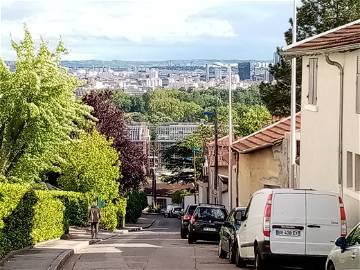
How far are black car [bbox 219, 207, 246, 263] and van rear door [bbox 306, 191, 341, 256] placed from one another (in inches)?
177

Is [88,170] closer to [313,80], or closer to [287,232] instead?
[313,80]

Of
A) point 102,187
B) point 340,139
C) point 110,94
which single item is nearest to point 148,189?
point 110,94

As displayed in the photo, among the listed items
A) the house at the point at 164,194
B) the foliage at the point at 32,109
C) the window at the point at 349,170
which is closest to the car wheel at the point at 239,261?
the window at the point at 349,170

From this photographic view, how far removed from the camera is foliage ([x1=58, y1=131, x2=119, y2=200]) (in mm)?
48281

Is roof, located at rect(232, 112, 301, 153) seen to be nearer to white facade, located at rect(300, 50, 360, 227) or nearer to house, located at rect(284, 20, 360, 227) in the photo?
white facade, located at rect(300, 50, 360, 227)

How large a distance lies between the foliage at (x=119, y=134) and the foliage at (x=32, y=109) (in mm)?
19966

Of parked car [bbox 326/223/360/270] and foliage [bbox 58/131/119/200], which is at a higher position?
parked car [bbox 326/223/360/270]

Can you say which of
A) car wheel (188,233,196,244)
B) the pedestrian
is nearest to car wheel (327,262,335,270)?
car wheel (188,233,196,244)

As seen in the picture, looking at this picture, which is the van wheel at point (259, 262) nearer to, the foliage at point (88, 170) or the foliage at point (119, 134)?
the foliage at point (88, 170)

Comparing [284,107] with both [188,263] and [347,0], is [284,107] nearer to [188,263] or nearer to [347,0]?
[347,0]

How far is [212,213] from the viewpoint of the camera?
119 feet

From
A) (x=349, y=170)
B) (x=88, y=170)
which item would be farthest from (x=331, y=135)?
(x=88, y=170)

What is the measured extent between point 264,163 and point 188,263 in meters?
22.6

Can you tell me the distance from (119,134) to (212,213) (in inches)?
992
